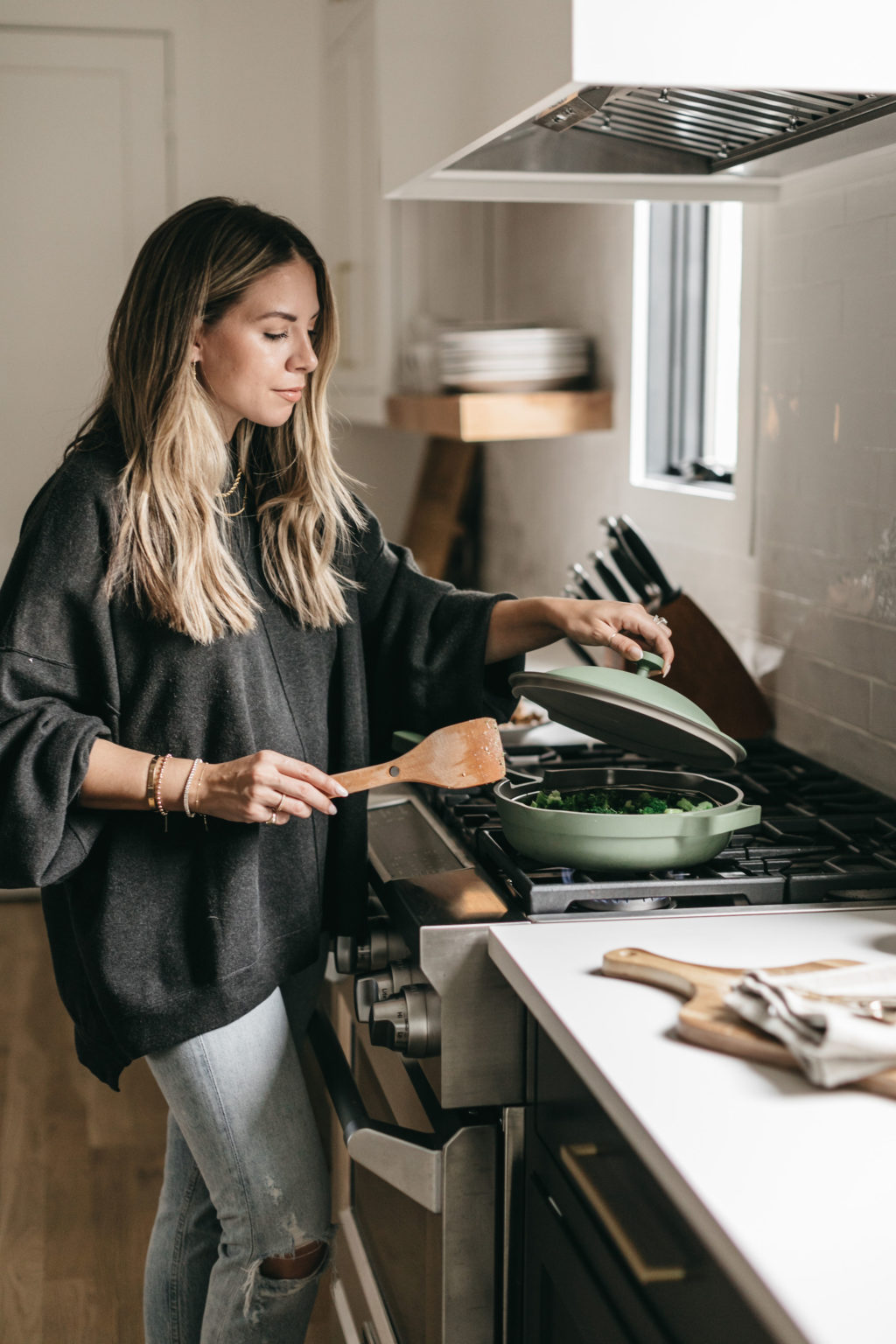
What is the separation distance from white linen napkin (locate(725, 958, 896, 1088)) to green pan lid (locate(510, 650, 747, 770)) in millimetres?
352

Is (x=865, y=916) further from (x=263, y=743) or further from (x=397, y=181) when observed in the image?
(x=397, y=181)

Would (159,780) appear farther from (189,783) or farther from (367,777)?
(367,777)

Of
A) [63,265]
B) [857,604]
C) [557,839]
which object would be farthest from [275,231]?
[63,265]

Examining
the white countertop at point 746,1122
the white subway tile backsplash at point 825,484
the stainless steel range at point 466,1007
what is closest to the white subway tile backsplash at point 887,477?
the white subway tile backsplash at point 825,484

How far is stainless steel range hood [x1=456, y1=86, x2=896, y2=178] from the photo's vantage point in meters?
1.42

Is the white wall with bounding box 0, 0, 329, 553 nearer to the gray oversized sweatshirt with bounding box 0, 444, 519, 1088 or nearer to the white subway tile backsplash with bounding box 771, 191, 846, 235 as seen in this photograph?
the white subway tile backsplash with bounding box 771, 191, 846, 235

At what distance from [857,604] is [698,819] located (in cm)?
58

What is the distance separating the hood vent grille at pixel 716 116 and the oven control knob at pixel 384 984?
2.98 feet

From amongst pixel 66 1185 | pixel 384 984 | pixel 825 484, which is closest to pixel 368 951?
pixel 384 984

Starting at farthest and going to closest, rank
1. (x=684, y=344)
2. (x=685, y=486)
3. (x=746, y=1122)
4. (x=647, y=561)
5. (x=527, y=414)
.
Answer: (x=527, y=414), (x=684, y=344), (x=685, y=486), (x=647, y=561), (x=746, y=1122)

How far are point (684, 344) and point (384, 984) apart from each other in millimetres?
1595

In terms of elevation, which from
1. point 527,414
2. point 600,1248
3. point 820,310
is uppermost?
point 820,310

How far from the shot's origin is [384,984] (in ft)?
4.64

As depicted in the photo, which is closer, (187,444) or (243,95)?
(187,444)
